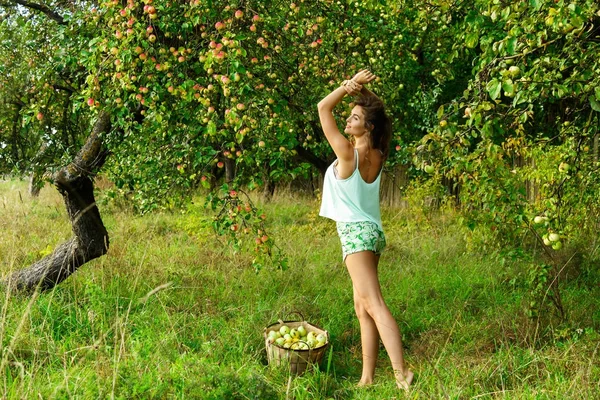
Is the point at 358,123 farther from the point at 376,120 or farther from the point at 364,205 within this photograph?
the point at 364,205

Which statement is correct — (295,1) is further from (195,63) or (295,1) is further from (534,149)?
(534,149)

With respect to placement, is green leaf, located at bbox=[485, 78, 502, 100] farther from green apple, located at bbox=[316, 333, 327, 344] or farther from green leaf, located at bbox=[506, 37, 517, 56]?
green apple, located at bbox=[316, 333, 327, 344]

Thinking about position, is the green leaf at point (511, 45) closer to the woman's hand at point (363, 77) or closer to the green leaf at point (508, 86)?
the green leaf at point (508, 86)

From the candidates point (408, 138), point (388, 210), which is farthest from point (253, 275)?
point (388, 210)

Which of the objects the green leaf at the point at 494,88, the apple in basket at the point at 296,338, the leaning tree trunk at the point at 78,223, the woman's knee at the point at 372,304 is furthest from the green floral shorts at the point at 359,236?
the leaning tree trunk at the point at 78,223

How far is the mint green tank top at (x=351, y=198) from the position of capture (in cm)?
345

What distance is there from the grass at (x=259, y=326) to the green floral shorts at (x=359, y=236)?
769mm

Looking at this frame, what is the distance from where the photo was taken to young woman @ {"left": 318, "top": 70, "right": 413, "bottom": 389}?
11.0 ft

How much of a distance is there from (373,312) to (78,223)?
9.69ft

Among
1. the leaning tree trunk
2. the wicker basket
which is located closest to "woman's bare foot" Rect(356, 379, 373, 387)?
the wicker basket

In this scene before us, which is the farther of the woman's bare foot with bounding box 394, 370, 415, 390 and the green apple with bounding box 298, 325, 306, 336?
the green apple with bounding box 298, 325, 306, 336

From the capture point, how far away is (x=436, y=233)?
8.17 metres

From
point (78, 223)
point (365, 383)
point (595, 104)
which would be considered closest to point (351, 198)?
point (365, 383)

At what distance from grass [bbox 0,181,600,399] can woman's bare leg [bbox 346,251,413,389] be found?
0.43ft
